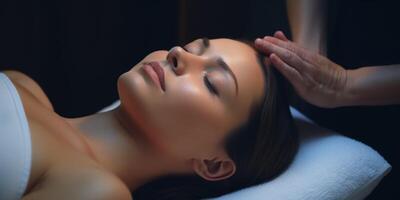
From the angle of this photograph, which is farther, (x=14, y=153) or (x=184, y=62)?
(x=184, y=62)

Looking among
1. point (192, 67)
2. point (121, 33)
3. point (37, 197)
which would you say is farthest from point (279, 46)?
point (121, 33)

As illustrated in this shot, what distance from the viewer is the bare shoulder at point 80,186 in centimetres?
94

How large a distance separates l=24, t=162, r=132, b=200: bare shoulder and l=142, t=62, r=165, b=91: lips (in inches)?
9.0

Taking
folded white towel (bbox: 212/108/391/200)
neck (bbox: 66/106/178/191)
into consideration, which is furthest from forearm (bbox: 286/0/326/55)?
neck (bbox: 66/106/178/191)

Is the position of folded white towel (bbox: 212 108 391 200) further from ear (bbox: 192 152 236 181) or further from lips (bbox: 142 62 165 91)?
lips (bbox: 142 62 165 91)

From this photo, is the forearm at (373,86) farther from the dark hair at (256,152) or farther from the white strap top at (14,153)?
the white strap top at (14,153)

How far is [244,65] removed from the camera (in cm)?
117

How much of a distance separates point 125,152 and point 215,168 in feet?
0.65

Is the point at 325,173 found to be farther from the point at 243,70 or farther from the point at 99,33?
the point at 99,33

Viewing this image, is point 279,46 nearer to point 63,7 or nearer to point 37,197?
point 37,197

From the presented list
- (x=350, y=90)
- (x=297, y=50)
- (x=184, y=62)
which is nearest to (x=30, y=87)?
(x=184, y=62)

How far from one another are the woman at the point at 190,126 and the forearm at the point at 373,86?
150 millimetres

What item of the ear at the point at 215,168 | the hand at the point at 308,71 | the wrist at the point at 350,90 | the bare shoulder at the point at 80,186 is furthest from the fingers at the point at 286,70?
the bare shoulder at the point at 80,186

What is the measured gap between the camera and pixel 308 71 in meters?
1.20
